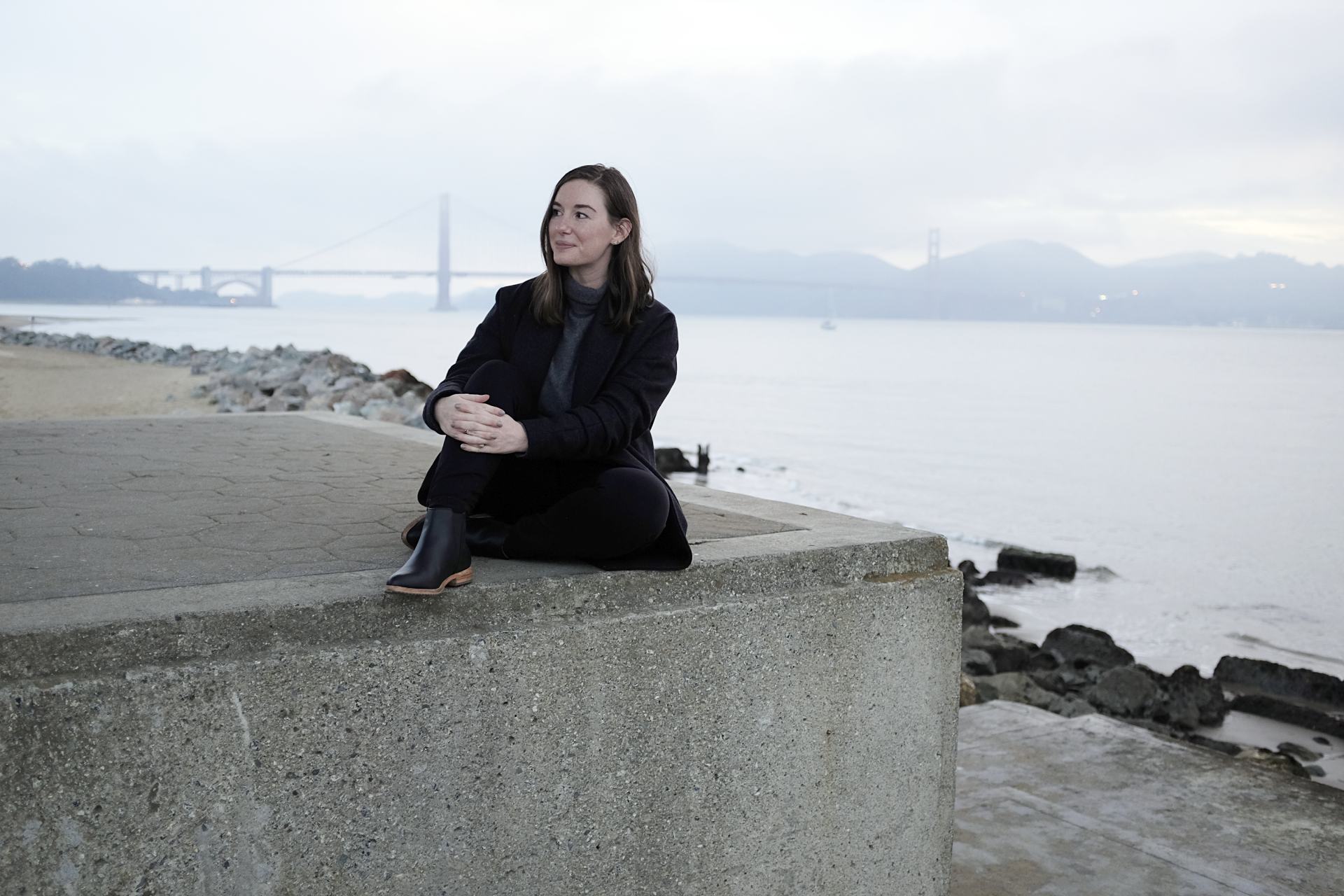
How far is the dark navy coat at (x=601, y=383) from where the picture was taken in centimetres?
256

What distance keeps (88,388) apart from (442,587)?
14904 mm

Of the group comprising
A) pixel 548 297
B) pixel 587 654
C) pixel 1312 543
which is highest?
pixel 548 297

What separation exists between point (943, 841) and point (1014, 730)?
2.28 metres

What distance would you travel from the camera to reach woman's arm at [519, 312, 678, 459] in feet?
8.36

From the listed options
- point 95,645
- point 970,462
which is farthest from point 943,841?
point 970,462

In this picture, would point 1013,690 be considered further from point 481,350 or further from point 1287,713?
point 481,350

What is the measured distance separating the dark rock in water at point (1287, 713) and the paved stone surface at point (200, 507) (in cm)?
522

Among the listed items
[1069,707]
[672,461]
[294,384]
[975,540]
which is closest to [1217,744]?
[1069,707]

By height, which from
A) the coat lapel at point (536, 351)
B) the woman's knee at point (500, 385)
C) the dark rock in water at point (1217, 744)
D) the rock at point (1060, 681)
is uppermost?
the coat lapel at point (536, 351)

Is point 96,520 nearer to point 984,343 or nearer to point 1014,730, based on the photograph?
point 1014,730

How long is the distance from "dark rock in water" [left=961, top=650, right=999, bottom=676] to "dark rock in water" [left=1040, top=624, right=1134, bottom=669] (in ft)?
2.63

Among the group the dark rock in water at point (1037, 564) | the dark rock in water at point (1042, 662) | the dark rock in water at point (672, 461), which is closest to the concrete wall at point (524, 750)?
the dark rock in water at point (1042, 662)

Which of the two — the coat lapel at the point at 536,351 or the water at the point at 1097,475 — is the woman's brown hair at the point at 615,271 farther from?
the water at the point at 1097,475

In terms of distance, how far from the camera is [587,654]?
95.0 inches
